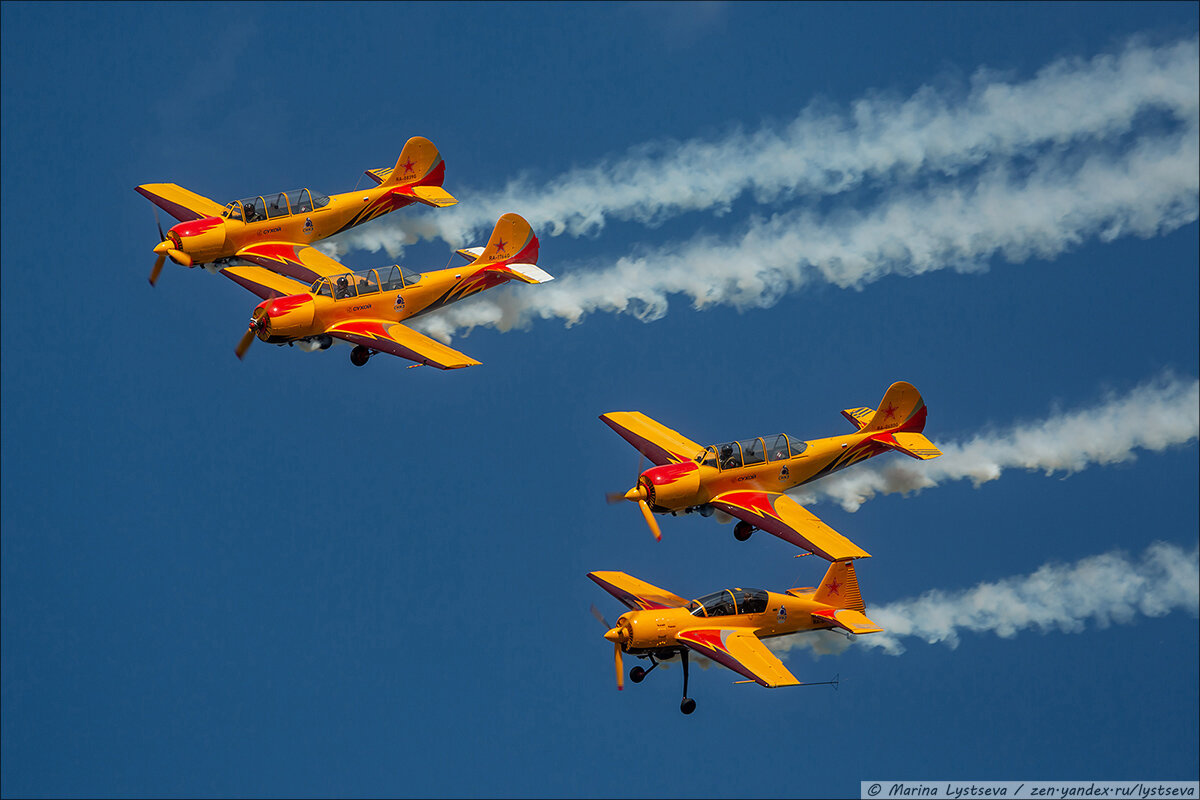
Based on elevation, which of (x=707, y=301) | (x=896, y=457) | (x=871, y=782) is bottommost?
(x=871, y=782)

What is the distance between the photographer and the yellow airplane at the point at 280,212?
79.4 metres

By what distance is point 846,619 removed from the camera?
71.2 metres

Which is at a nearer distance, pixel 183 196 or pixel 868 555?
pixel 868 555

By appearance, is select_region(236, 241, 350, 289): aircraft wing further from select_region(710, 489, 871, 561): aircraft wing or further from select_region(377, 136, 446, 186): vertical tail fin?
select_region(710, 489, 871, 561): aircraft wing

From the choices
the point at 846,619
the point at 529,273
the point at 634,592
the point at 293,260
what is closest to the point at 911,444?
the point at 846,619

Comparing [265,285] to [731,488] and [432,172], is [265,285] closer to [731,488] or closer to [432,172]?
[432,172]

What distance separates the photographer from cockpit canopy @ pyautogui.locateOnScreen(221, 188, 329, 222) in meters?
80.3

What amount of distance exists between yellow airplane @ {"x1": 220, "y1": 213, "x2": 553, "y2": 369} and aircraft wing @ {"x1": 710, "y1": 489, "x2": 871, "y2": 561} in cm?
896

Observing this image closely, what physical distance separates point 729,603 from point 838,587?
3.57 meters

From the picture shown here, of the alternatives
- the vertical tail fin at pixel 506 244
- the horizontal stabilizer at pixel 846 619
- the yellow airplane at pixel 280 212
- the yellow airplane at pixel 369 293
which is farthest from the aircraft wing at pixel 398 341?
the horizontal stabilizer at pixel 846 619

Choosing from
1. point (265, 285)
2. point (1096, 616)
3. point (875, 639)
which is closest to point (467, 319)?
point (265, 285)

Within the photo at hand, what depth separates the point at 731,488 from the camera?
74.1 metres

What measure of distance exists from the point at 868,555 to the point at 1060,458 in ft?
41.8

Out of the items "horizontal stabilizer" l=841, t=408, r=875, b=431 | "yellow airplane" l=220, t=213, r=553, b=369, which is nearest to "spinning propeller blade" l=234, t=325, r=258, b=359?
"yellow airplane" l=220, t=213, r=553, b=369
